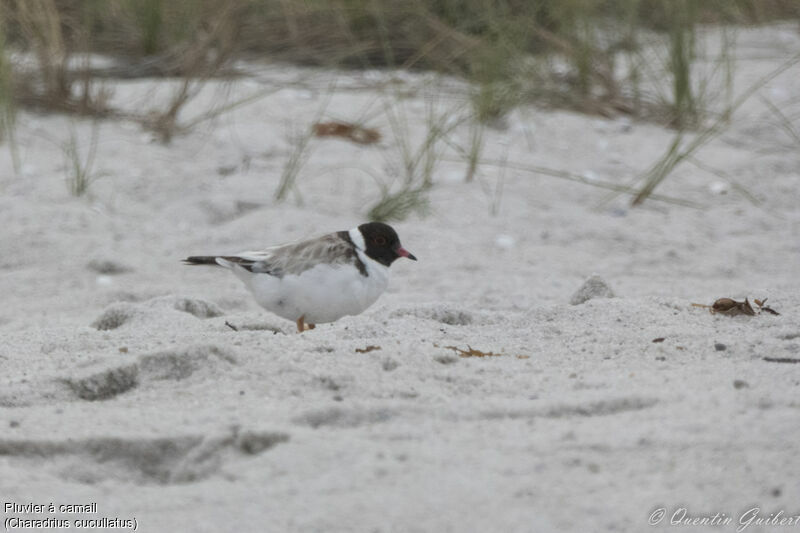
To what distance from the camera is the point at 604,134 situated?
23.0 feet

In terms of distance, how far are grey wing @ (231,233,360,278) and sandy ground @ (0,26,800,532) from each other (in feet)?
0.72

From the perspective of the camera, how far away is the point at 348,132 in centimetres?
664

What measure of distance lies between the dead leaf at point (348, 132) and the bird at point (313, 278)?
104 inches

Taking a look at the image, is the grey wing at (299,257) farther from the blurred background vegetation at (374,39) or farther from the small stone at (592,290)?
the blurred background vegetation at (374,39)

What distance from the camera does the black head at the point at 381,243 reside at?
4.11 meters

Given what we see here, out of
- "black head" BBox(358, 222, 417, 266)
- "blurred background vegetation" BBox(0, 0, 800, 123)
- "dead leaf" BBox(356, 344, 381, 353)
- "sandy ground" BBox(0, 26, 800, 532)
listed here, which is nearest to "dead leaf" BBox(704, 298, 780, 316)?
"sandy ground" BBox(0, 26, 800, 532)

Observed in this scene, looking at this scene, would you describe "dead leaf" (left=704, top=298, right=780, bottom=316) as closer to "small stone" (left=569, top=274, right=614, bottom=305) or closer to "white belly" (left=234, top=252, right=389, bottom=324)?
"small stone" (left=569, top=274, right=614, bottom=305)

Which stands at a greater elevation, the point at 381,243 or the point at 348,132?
the point at 381,243

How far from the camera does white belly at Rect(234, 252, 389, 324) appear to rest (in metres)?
3.73

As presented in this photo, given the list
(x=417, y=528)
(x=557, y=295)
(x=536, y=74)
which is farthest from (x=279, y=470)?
(x=536, y=74)

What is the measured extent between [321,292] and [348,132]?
3038 millimetres

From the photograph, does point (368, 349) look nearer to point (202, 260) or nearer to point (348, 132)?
point (202, 260)

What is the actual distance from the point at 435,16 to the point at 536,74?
1124 millimetres

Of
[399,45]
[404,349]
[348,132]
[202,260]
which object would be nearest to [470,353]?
[404,349]
